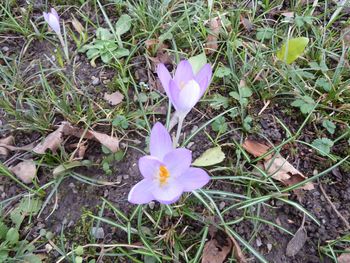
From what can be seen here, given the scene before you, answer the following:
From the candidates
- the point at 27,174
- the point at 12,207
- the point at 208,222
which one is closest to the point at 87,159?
the point at 27,174

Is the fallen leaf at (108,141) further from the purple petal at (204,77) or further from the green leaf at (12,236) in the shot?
the purple petal at (204,77)

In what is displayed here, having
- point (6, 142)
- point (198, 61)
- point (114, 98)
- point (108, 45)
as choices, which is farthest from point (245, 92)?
point (6, 142)

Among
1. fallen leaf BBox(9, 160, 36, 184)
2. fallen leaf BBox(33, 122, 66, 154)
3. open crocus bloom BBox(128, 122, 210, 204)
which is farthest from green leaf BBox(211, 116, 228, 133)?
fallen leaf BBox(9, 160, 36, 184)

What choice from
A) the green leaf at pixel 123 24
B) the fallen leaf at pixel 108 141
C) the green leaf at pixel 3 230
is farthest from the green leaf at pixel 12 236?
the green leaf at pixel 123 24

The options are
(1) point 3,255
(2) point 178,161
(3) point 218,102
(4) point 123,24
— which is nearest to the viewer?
(2) point 178,161

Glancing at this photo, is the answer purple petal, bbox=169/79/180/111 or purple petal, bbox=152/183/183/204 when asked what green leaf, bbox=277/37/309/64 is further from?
purple petal, bbox=152/183/183/204

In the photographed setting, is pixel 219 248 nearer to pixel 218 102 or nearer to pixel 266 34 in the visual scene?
pixel 218 102
